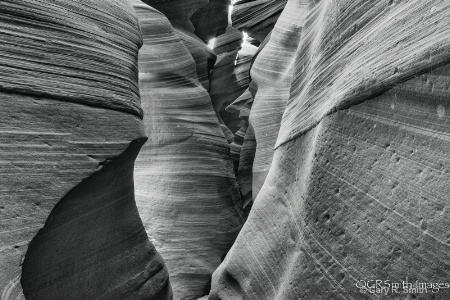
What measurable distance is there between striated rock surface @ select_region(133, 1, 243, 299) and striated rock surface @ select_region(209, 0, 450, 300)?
228 centimetres

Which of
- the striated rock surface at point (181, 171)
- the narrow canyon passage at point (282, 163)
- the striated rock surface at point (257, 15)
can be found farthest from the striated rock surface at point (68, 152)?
the striated rock surface at point (257, 15)

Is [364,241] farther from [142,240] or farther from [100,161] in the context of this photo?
[142,240]

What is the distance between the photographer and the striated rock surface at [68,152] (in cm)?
245

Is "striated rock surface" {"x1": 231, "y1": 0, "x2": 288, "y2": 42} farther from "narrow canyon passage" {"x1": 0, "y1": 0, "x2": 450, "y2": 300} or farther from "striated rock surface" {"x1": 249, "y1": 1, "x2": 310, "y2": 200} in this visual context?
"narrow canyon passage" {"x1": 0, "y1": 0, "x2": 450, "y2": 300}

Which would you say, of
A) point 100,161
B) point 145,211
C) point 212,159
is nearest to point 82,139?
point 100,161

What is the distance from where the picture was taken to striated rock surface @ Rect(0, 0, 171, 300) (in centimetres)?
245

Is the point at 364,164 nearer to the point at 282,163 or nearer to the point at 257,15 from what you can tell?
the point at 282,163

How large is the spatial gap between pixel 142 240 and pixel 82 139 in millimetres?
896

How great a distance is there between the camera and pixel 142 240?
11.2ft

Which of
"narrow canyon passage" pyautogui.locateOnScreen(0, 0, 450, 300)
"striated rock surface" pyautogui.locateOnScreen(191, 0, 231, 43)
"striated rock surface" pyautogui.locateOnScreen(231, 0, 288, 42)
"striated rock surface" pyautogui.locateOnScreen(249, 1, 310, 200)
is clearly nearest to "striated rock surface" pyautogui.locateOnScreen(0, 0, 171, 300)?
"narrow canyon passage" pyautogui.locateOnScreen(0, 0, 450, 300)

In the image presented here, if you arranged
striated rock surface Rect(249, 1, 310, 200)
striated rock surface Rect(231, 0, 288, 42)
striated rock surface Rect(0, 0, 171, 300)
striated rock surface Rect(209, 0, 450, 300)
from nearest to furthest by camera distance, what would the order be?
striated rock surface Rect(209, 0, 450, 300)
striated rock surface Rect(0, 0, 171, 300)
striated rock surface Rect(249, 1, 310, 200)
striated rock surface Rect(231, 0, 288, 42)

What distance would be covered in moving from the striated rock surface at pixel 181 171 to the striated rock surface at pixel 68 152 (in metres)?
2.21

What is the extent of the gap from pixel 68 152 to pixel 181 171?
3.29 meters

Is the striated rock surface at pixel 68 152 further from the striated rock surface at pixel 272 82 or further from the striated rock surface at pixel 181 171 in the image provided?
the striated rock surface at pixel 272 82
